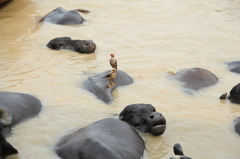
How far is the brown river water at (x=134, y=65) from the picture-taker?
499 cm

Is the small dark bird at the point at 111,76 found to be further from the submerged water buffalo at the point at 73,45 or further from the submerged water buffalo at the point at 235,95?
the submerged water buffalo at the point at 73,45

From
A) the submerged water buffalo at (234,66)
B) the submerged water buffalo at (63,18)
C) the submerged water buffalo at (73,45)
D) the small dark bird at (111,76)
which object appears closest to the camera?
the small dark bird at (111,76)

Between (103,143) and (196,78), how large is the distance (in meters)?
3.05

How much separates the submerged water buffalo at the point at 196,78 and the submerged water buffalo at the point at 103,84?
2.79 ft

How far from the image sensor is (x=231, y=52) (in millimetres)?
8625

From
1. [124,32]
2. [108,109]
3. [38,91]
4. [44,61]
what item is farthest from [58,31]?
[108,109]

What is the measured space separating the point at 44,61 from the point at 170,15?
5018 mm

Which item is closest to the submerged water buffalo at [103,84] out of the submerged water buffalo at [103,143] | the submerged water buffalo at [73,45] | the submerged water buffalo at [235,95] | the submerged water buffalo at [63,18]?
the submerged water buffalo at [103,143]

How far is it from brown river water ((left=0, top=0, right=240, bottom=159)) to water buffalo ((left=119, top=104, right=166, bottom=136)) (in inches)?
4.4

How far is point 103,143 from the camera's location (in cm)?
412

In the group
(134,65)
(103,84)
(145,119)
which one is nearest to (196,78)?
(134,65)

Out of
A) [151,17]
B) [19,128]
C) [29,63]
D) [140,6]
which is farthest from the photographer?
[140,6]

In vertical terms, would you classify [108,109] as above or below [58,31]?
above

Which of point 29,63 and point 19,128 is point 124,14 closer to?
point 29,63
